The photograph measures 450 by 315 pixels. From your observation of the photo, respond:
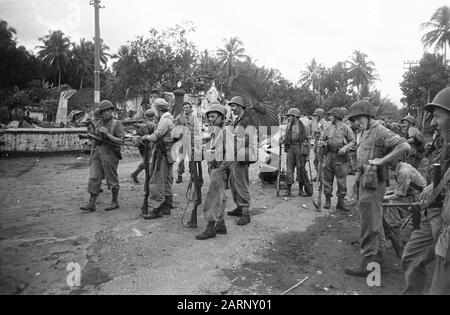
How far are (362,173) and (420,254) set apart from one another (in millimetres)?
1183

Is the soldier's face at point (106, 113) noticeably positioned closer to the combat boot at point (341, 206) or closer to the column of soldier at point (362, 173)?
the column of soldier at point (362, 173)

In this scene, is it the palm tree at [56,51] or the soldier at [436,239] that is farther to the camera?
the palm tree at [56,51]

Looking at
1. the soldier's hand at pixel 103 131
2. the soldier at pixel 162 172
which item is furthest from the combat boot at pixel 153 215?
the soldier's hand at pixel 103 131

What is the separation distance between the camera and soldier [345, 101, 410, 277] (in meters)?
4.05

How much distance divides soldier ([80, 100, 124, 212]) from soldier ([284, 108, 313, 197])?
3.71 m

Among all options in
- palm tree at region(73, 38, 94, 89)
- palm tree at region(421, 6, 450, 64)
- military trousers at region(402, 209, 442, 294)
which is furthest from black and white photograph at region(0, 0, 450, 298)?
palm tree at region(73, 38, 94, 89)

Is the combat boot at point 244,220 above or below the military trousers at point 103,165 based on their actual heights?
below

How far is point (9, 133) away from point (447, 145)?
1336 centimetres

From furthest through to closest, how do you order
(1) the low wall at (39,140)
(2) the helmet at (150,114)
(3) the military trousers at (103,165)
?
1. (1) the low wall at (39,140)
2. (2) the helmet at (150,114)
3. (3) the military trousers at (103,165)

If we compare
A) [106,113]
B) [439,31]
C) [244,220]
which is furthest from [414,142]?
[439,31]

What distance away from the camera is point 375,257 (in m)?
4.25

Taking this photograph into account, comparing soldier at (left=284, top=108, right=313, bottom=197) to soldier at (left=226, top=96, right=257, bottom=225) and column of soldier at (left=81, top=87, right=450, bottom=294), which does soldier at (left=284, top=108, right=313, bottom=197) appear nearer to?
column of soldier at (left=81, top=87, right=450, bottom=294)

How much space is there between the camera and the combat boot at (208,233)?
5.05 metres

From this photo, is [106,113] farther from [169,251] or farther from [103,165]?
[169,251]
